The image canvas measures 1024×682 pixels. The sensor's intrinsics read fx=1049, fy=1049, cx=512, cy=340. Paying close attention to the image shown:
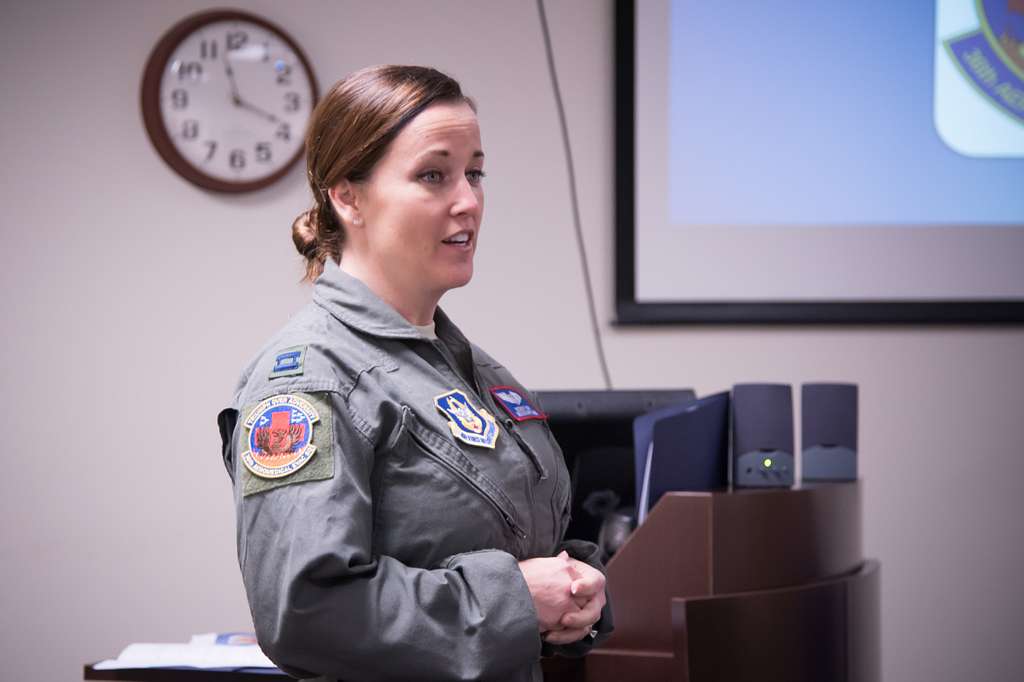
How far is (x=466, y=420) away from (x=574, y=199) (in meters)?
1.94

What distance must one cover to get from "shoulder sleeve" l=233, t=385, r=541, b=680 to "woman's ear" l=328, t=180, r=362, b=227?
0.27m

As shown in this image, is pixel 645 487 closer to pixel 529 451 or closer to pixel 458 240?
pixel 529 451

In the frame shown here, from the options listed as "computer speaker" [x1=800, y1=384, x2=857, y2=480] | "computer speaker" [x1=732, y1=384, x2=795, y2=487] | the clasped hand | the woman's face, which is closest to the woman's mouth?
the woman's face

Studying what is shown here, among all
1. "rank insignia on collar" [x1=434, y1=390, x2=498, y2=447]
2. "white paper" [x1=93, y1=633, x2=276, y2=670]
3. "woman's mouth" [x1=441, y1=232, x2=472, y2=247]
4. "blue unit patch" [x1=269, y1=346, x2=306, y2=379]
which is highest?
"woman's mouth" [x1=441, y1=232, x2=472, y2=247]

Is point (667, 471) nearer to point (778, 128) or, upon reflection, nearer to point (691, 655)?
point (691, 655)

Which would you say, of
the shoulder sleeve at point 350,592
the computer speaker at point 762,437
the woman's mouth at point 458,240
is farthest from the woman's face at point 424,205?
the computer speaker at point 762,437

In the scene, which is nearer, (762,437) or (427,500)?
(427,500)

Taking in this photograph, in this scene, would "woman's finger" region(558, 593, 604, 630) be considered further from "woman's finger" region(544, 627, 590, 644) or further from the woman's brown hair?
the woman's brown hair

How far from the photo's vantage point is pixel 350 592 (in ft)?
3.26

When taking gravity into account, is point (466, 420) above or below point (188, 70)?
below

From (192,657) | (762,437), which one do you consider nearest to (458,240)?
(192,657)

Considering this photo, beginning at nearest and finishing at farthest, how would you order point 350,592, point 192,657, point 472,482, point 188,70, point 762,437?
point 350,592 < point 472,482 < point 192,657 < point 762,437 < point 188,70

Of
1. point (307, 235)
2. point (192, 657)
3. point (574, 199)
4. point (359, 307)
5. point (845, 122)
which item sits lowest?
point (192, 657)

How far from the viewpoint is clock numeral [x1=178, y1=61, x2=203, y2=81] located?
292 cm
